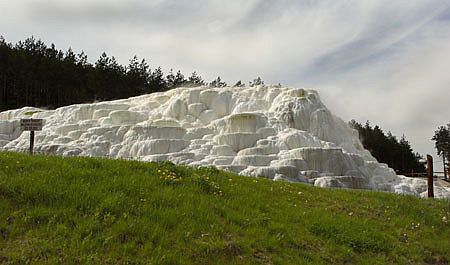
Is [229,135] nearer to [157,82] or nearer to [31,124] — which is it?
[31,124]

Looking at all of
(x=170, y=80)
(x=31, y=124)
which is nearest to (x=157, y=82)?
(x=170, y=80)

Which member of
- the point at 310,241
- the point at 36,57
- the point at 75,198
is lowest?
the point at 310,241

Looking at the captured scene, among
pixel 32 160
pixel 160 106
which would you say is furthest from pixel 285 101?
pixel 32 160

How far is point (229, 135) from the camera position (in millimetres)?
31672

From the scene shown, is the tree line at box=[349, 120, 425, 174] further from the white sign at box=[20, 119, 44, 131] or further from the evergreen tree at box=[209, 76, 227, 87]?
the white sign at box=[20, 119, 44, 131]

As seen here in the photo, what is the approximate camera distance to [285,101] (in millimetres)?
38281

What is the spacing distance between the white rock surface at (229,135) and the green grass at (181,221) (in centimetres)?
1312

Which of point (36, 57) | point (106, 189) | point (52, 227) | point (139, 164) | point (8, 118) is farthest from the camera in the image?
point (36, 57)

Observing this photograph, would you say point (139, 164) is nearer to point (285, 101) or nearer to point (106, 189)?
point (106, 189)

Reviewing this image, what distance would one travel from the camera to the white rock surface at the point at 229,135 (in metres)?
28.0

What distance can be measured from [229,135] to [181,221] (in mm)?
23406

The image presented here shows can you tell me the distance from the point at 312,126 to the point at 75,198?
3005 centimetres

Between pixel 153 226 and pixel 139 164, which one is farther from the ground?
pixel 139 164

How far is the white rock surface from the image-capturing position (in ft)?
91.8
